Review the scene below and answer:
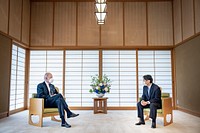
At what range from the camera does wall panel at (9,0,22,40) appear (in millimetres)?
5148

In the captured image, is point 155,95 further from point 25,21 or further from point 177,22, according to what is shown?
point 25,21

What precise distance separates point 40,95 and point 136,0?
4.60 metres

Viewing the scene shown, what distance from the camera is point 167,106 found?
395cm

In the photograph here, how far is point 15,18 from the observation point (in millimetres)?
5383

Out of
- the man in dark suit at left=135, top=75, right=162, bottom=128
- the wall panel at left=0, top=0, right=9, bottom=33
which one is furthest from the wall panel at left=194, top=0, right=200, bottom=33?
the wall panel at left=0, top=0, right=9, bottom=33

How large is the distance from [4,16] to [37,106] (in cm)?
261

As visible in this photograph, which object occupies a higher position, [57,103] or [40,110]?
[57,103]

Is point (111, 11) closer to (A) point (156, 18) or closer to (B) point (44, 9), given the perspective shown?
(A) point (156, 18)

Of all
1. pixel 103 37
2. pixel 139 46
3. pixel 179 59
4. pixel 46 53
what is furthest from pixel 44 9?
pixel 179 59

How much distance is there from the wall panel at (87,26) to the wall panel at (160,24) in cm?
188

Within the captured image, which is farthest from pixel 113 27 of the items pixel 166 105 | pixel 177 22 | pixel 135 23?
pixel 166 105

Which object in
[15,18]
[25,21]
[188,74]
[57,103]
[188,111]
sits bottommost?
[188,111]

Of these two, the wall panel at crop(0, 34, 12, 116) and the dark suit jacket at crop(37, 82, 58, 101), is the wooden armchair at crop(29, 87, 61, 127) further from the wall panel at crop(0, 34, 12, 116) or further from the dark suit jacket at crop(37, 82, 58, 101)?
the wall panel at crop(0, 34, 12, 116)

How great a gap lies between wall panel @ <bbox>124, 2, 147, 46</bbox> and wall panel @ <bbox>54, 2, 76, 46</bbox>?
1.81 m
